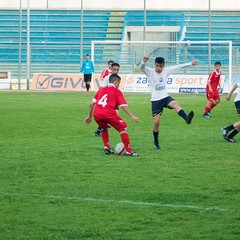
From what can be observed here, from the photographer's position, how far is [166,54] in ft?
169

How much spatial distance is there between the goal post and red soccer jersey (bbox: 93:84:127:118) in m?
32.6

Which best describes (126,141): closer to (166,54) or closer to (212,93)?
(212,93)

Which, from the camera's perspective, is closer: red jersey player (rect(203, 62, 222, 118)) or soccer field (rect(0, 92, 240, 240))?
soccer field (rect(0, 92, 240, 240))

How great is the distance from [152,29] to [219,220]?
47758mm

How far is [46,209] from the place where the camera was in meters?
10.4

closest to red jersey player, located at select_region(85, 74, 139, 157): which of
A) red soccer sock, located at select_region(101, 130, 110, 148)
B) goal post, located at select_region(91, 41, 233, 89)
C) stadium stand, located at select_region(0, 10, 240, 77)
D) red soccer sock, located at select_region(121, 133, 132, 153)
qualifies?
red soccer sock, located at select_region(121, 133, 132, 153)

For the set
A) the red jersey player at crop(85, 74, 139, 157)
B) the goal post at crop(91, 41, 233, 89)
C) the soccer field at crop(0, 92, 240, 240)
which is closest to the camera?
the soccer field at crop(0, 92, 240, 240)

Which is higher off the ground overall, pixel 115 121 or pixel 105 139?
pixel 115 121

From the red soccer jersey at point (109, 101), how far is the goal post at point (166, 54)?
3262 cm

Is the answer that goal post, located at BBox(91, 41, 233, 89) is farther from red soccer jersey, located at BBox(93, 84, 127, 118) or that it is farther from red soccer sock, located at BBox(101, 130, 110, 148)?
red soccer jersey, located at BBox(93, 84, 127, 118)

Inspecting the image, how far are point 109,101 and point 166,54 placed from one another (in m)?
35.4

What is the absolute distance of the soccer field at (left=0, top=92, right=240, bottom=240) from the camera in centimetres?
927

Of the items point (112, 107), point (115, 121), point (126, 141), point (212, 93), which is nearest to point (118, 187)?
point (126, 141)

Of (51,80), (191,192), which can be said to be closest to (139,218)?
(191,192)
